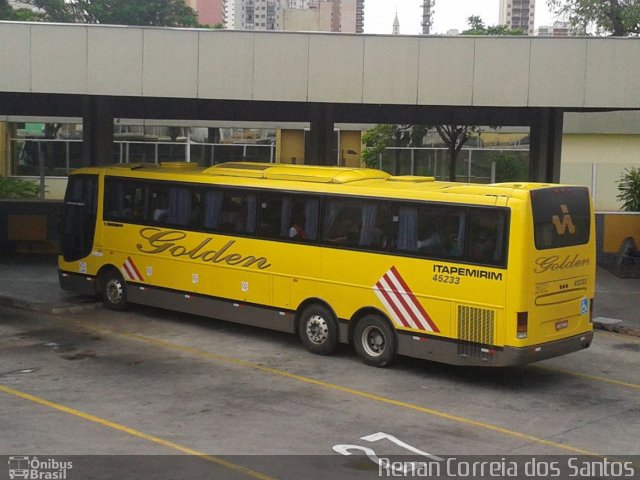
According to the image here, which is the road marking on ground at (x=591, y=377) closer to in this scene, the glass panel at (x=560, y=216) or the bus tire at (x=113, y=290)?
the glass panel at (x=560, y=216)

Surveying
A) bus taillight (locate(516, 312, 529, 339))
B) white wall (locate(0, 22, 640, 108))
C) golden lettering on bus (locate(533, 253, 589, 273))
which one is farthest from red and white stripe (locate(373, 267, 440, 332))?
white wall (locate(0, 22, 640, 108))

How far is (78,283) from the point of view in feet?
64.7

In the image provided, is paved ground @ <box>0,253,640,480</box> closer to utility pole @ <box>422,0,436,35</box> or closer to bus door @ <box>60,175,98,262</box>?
bus door @ <box>60,175,98,262</box>

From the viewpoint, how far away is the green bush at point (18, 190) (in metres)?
30.7

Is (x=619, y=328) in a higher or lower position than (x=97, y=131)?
lower

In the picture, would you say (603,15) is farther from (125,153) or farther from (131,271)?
(131,271)

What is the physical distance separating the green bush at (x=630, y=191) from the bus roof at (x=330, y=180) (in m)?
12.9

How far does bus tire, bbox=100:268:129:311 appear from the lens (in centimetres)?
1898

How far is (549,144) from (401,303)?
39.2ft

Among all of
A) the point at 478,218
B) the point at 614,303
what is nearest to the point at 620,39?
the point at 614,303

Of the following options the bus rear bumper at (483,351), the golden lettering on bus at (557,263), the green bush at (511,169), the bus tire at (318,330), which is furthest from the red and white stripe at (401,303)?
the green bush at (511,169)

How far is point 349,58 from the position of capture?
20922 millimetres

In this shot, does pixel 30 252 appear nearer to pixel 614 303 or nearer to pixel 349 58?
pixel 349 58

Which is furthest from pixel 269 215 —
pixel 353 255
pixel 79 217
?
pixel 79 217
